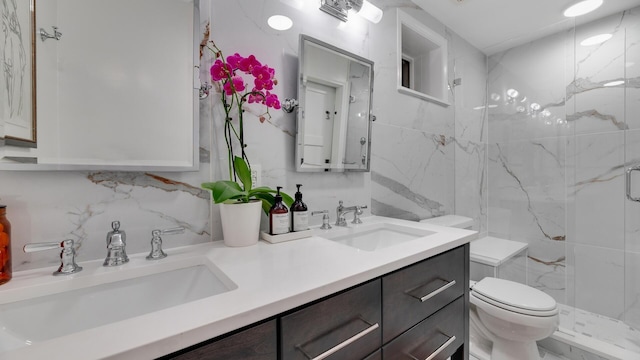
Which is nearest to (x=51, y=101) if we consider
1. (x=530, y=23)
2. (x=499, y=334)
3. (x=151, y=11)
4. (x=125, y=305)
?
(x=151, y=11)

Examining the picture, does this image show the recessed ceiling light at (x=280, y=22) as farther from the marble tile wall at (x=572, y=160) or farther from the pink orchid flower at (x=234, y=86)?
the marble tile wall at (x=572, y=160)

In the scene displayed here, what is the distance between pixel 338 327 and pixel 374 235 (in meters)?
0.70

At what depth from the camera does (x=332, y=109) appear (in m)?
1.35

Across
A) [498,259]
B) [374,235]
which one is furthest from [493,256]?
[374,235]

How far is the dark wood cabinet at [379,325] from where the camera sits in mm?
532

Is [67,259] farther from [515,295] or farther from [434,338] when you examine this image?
[515,295]

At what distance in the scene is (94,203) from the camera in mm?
769

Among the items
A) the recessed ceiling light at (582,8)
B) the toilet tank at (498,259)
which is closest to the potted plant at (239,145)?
the toilet tank at (498,259)

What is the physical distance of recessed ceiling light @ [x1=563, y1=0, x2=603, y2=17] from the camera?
5.91 ft

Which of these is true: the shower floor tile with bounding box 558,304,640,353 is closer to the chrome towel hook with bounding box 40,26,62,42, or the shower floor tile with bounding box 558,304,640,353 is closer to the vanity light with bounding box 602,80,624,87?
the vanity light with bounding box 602,80,624,87

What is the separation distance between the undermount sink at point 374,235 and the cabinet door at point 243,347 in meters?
0.60

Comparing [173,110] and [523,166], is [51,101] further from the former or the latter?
[523,166]

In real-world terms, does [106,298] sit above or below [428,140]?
below

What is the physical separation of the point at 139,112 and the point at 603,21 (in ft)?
9.85
